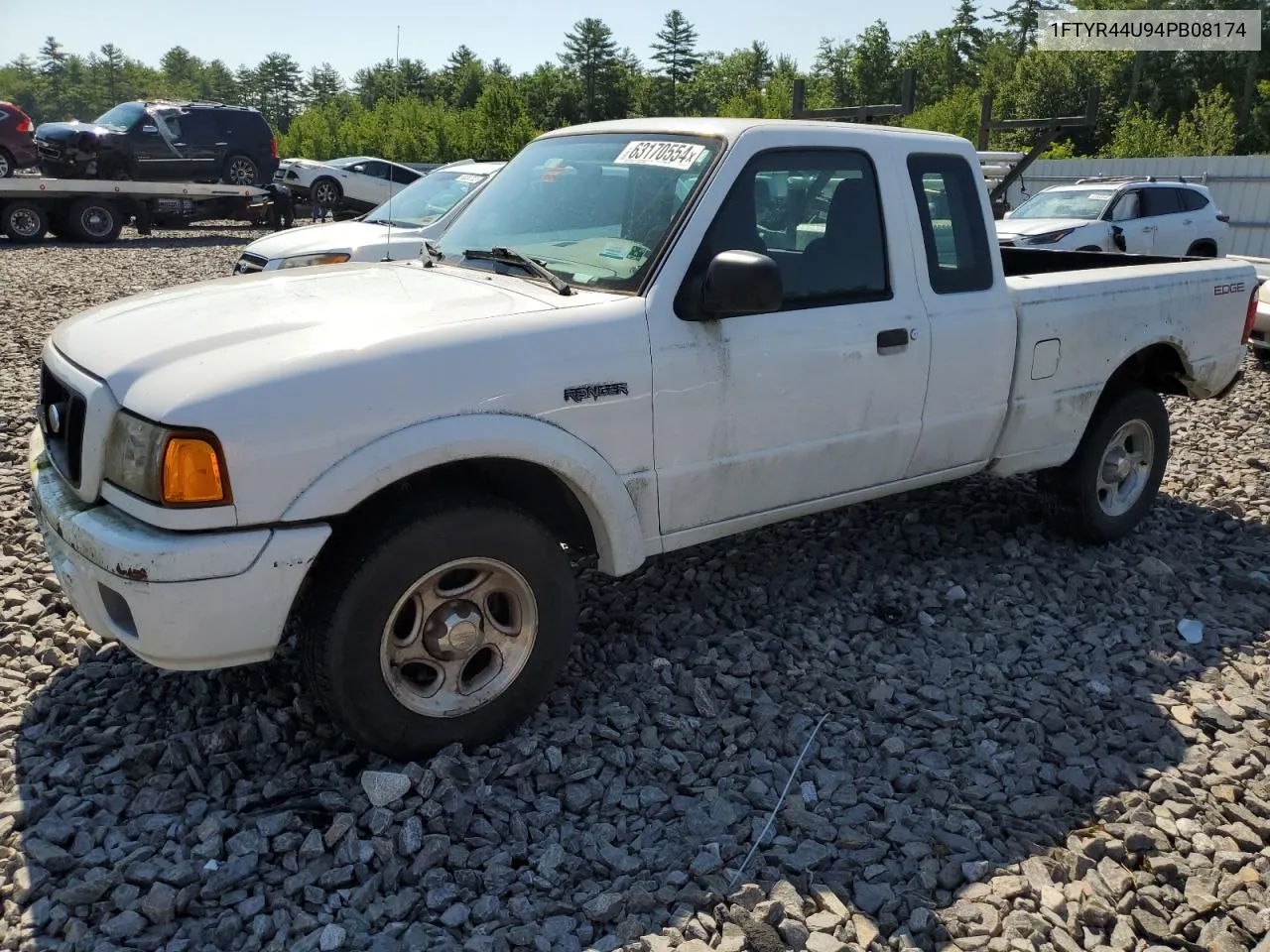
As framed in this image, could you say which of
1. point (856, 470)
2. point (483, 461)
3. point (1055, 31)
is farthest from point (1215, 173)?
point (1055, 31)

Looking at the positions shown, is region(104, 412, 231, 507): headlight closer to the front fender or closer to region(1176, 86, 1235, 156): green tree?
the front fender

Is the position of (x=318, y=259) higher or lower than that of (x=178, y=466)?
lower

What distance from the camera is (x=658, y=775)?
10.9 ft

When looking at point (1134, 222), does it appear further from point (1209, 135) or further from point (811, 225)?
point (1209, 135)

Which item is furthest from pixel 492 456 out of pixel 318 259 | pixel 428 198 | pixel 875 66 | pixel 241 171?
pixel 875 66

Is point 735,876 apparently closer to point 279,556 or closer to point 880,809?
point 880,809

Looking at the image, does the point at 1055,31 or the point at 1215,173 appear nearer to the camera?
the point at 1215,173

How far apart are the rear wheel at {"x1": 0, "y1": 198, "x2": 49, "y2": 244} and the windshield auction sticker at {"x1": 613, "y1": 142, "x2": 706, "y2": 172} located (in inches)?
692

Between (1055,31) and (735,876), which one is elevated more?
Result: (1055,31)

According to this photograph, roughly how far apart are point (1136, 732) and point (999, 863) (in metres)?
1.05

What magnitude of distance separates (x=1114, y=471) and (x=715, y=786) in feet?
10.5

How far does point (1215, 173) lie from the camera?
2152 centimetres

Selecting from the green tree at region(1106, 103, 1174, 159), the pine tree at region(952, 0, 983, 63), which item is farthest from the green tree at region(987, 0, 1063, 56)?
the green tree at region(1106, 103, 1174, 159)

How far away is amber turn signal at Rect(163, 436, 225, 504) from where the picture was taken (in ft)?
8.89
